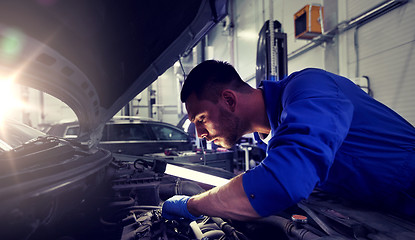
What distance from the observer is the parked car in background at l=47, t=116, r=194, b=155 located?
4.98 m

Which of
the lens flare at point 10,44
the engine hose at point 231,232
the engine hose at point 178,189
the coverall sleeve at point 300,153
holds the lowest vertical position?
the engine hose at point 231,232

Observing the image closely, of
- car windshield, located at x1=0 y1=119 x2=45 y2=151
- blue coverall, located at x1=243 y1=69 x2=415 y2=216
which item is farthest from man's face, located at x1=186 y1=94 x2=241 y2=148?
car windshield, located at x1=0 y1=119 x2=45 y2=151

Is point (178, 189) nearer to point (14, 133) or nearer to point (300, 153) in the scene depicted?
point (300, 153)

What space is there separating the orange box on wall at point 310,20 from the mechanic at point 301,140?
12.3 ft

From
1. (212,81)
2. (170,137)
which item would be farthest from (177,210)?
(170,137)

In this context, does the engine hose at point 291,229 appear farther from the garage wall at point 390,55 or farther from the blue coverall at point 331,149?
the garage wall at point 390,55

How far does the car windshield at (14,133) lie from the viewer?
6.62 feet

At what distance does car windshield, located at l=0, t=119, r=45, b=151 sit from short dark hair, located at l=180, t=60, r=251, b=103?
1.78m

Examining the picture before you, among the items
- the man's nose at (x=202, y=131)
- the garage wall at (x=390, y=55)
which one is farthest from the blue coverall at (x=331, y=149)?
the garage wall at (x=390, y=55)

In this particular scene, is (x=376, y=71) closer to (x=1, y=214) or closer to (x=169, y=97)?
(x=1, y=214)

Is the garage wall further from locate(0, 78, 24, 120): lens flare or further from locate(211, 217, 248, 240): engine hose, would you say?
locate(0, 78, 24, 120): lens flare

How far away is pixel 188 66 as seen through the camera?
33.8 ft

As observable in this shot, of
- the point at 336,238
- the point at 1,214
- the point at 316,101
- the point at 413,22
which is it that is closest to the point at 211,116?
the point at 316,101

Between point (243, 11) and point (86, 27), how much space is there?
7413mm
